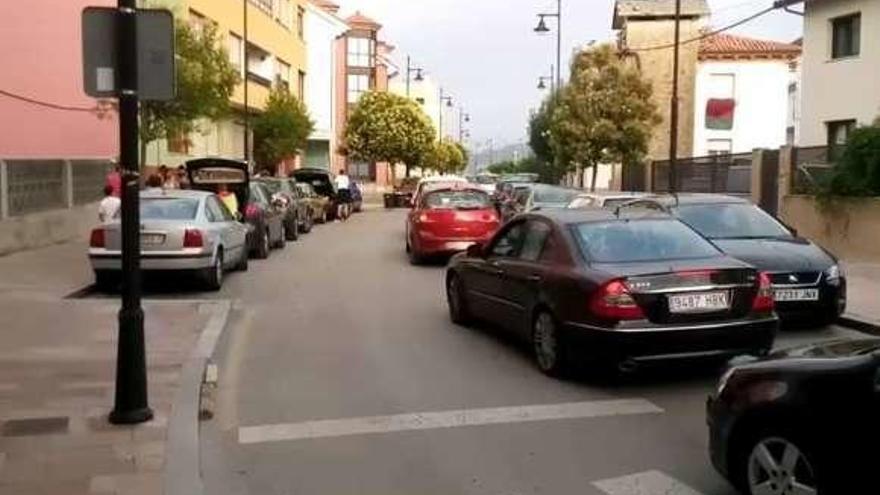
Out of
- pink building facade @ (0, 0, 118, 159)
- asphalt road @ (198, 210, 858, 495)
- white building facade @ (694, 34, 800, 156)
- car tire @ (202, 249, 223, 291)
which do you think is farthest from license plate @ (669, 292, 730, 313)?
white building facade @ (694, 34, 800, 156)

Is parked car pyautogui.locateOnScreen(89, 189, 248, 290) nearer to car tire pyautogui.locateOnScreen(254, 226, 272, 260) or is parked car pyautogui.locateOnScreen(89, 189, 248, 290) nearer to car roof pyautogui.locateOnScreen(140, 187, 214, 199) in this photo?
car roof pyautogui.locateOnScreen(140, 187, 214, 199)

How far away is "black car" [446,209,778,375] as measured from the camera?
8.12 meters

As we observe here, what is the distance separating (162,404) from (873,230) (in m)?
14.5

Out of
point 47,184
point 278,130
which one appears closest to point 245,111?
point 278,130

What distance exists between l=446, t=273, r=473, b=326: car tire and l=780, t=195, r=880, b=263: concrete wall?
9576mm

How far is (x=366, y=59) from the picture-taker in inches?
3883

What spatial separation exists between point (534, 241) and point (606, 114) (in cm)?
3114

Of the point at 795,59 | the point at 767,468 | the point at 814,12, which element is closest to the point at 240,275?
the point at 767,468

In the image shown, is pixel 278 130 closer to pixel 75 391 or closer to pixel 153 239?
pixel 153 239

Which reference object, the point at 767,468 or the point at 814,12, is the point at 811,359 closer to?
the point at 767,468

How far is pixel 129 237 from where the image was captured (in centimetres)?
696

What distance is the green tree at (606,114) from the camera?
39875 millimetres

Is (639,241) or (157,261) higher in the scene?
(639,241)

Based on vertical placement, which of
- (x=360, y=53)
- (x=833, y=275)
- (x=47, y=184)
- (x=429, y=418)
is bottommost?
(x=429, y=418)
